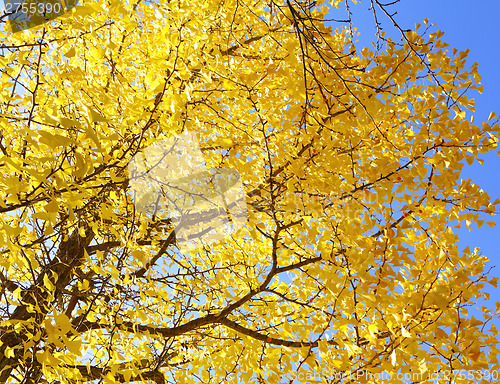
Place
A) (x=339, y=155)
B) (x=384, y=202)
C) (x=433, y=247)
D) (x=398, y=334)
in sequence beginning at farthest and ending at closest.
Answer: (x=339, y=155), (x=384, y=202), (x=433, y=247), (x=398, y=334)

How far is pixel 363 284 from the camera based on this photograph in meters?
1.81

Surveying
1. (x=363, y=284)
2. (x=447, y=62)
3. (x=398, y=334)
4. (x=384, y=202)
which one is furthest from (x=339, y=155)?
(x=398, y=334)

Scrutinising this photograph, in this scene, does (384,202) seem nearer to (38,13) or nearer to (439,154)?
(439,154)

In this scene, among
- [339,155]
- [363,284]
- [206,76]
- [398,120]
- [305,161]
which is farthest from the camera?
[398,120]

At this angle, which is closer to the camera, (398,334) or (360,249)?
(398,334)

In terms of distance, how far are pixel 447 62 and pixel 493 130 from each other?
1.75 ft

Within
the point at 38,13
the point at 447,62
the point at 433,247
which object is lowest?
the point at 433,247

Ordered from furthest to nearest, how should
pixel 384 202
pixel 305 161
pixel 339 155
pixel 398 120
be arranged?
pixel 398 120 < pixel 339 155 < pixel 305 161 < pixel 384 202

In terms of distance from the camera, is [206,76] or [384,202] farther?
[384,202]

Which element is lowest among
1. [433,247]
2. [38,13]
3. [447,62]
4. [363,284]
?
[363,284]

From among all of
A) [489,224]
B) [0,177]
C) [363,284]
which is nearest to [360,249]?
[363,284]

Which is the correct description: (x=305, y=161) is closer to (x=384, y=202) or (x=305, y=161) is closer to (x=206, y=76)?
(x=384, y=202)

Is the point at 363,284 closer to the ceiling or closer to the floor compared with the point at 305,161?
closer to the floor

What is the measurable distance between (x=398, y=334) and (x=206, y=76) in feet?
4.86
